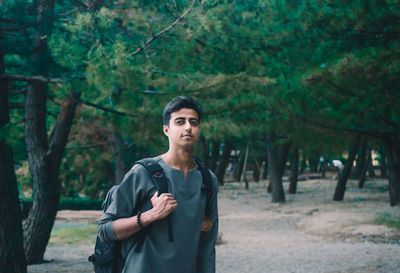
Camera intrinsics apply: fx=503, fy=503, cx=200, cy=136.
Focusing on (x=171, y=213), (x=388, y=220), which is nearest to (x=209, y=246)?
(x=171, y=213)

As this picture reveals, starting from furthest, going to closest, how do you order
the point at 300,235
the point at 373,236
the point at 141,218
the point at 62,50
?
1. the point at 300,235
2. the point at 373,236
3. the point at 62,50
4. the point at 141,218

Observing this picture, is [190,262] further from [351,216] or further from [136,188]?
[351,216]

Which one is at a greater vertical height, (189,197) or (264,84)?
(264,84)

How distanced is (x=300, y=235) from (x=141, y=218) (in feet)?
34.4

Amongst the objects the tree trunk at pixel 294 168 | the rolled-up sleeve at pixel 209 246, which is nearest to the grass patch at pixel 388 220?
the rolled-up sleeve at pixel 209 246

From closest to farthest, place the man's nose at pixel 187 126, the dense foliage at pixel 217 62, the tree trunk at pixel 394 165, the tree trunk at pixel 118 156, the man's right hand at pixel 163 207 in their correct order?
the man's right hand at pixel 163 207 → the man's nose at pixel 187 126 → the dense foliage at pixel 217 62 → the tree trunk at pixel 118 156 → the tree trunk at pixel 394 165

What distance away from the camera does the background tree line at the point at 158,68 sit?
6188mm

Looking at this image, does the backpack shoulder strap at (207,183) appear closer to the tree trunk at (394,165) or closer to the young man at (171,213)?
the young man at (171,213)

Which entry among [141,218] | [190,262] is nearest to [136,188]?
[141,218]

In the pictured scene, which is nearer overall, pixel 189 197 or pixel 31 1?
pixel 189 197

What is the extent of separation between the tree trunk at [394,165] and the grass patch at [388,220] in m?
1.79

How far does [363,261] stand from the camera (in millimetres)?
8086

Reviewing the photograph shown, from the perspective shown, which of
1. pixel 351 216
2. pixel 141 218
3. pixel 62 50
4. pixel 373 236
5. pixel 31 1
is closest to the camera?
pixel 141 218

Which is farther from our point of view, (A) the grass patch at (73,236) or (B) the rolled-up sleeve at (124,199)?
(A) the grass patch at (73,236)
